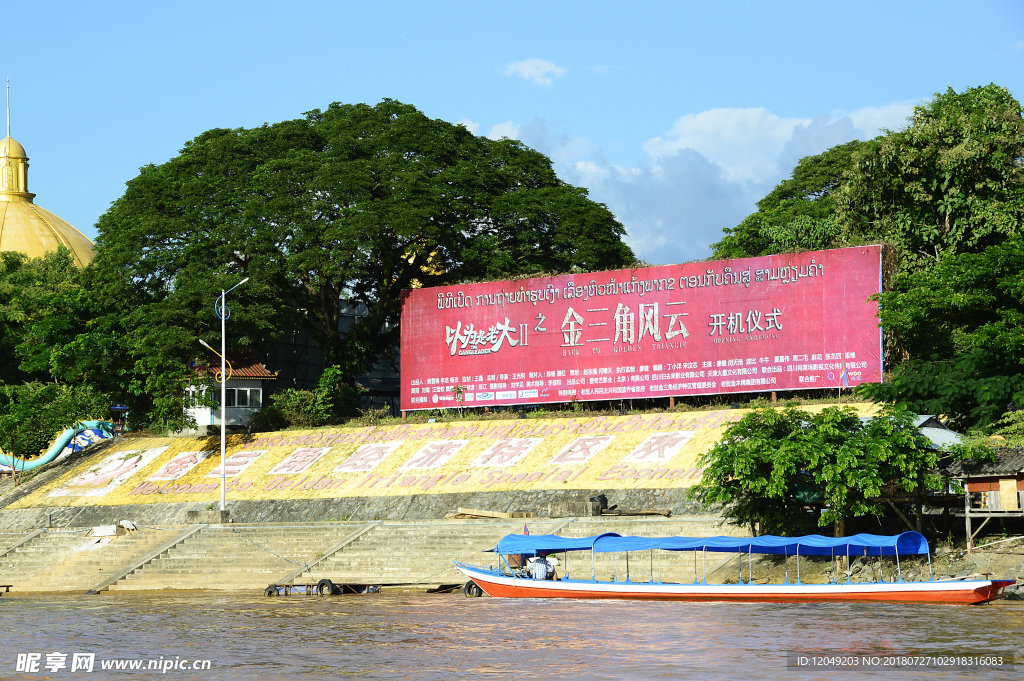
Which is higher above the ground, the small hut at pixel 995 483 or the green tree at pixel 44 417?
the green tree at pixel 44 417

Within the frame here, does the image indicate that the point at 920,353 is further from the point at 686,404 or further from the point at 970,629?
the point at 970,629

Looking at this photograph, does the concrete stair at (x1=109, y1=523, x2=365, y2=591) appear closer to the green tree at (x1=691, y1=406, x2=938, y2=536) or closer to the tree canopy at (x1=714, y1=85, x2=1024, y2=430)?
the green tree at (x1=691, y1=406, x2=938, y2=536)

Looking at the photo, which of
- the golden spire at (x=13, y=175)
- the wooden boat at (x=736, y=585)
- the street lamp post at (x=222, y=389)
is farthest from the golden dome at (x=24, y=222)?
the wooden boat at (x=736, y=585)

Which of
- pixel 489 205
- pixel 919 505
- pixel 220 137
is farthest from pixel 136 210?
pixel 919 505

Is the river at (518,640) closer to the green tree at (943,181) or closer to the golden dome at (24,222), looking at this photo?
the green tree at (943,181)

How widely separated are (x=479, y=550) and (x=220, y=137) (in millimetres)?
27770

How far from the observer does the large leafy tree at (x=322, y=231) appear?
1922 inches

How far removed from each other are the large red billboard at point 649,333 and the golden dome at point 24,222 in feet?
150

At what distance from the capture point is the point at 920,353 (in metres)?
37.5

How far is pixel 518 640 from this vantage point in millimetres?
20703

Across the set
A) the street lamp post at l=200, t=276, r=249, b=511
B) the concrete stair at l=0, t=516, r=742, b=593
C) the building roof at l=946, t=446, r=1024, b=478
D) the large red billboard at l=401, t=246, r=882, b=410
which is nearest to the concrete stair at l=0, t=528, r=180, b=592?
the concrete stair at l=0, t=516, r=742, b=593

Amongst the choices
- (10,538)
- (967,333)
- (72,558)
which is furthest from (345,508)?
(967,333)

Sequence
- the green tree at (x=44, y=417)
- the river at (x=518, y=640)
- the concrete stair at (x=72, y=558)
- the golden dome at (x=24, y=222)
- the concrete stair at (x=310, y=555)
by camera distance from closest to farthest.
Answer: the river at (x=518, y=640) → the concrete stair at (x=310, y=555) → the concrete stair at (x=72, y=558) → the green tree at (x=44, y=417) → the golden dome at (x=24, y=222)

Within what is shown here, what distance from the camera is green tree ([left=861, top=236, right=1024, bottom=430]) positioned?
32.3m
